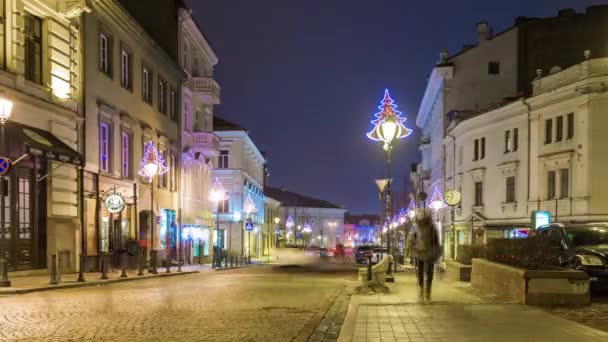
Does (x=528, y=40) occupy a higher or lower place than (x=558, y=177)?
higher

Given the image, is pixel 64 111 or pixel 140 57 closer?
pixel 64 111

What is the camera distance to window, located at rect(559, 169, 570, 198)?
35.6 meters

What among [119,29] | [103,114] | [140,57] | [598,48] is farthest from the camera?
[598,48]

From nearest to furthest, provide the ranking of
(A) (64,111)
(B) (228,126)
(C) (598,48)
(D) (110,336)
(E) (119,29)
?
(D) (110,336)
(A) (64,111)
(E) (119,29)
(C) (598,48)
(B) (228,126)

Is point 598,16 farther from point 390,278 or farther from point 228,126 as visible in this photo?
point 390,278

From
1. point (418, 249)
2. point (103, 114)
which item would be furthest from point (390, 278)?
point (103, 114)

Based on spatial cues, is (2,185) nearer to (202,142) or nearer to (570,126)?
(202,142)

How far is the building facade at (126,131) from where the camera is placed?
26.8 m

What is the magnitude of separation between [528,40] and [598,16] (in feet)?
17.3

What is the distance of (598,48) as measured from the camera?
4878 cm

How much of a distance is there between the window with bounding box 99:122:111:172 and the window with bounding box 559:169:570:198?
24.3m

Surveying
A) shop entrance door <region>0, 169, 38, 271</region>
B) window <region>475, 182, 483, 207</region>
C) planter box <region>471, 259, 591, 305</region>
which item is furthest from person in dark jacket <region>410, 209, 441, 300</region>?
window <region>475, 182, 483, 207</region>

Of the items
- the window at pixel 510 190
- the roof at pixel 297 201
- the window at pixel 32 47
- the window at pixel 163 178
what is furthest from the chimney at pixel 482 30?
the roof at pixel 297 201

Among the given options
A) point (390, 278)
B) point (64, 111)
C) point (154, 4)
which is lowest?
point (390, 278)
